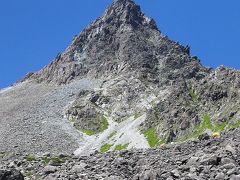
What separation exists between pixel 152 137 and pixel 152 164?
7758cm

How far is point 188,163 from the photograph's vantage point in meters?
34.2

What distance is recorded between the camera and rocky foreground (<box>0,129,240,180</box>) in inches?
1213

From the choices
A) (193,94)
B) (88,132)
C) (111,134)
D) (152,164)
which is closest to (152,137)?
(111,134)

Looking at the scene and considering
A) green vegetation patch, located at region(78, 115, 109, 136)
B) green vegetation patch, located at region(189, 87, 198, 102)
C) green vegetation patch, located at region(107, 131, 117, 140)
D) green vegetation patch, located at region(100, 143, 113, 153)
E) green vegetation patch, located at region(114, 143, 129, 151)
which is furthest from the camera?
green vegetation patch, located at region(78, 115, 109, 136)

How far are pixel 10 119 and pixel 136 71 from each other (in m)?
49.9

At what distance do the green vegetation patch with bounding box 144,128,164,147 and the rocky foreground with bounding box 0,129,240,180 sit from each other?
6086 cm

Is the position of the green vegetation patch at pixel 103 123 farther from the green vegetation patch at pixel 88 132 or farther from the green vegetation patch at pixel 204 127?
the green vegetation patch at pixel 204 127

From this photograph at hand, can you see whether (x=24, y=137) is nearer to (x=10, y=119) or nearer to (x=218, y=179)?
(x=10, y=119)

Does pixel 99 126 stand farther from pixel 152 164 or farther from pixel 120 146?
pixel 152 164

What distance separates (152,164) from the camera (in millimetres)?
38906

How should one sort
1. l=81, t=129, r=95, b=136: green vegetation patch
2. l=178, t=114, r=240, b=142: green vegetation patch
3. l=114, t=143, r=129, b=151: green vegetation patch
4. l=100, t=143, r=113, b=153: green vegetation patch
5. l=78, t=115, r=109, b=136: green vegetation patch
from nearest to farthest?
l=178, t=114, r=240, b=142: green vegetation patch < l=114, t=143, r=129, b=151: green vegetation patch < l=100, t=143, r=113, b=153: green vegetation patch < l=81, t=129, r=95, b=136: green vegetation patch < l=78, t=115, r=109, b=136: green vegetation patch

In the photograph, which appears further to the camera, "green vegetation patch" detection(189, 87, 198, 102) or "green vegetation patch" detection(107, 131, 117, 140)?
"green vegetation patch" detection(107, 131, 117, 140)

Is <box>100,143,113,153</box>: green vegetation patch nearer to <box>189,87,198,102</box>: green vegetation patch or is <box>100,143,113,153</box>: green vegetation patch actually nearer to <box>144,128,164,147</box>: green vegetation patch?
<box>144,128,164,147</box>: green vegetation patch

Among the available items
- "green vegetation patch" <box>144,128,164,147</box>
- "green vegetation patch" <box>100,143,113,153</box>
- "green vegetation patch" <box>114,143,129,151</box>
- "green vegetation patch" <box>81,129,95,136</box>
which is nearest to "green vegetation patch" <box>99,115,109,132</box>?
"green vegetation patch" <box>81,129,95,136</box>
